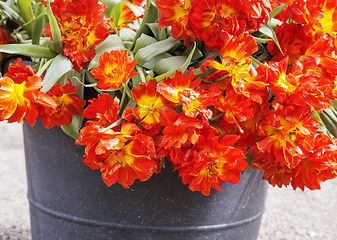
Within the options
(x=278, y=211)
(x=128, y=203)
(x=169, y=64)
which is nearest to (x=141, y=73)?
(x=169, y=64)

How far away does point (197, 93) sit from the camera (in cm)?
57

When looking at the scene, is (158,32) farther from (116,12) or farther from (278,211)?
(278,211)

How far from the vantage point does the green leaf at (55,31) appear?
646 mm

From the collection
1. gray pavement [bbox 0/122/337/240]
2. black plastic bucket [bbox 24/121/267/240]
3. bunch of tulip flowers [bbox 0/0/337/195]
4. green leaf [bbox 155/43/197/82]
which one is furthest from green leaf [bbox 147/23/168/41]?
gray pavement [bbox 0/122/337/240]

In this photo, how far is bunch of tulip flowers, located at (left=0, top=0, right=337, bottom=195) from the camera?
Answer: 22.9 inches

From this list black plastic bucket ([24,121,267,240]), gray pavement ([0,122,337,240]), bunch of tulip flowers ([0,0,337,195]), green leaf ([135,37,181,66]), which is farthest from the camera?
gray pavement ([0,122,337,240])

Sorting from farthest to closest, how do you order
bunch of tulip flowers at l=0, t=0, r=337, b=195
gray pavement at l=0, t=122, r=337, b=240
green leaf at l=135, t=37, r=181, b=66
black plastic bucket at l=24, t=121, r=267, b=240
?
gray pavement at l=0, t=122, r=337, b=240 → black plastic bucket at l=24, t=121, r=267, b=240 → green leaf at l=135, t=37, r=181, b=66 → bunch of tulip flowers at l=0, t=0, r=337, b=195

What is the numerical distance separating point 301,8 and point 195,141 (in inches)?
10.8

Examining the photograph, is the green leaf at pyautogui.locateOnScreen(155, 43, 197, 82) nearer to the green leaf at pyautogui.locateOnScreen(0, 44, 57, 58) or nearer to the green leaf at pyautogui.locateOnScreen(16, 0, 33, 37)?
the green leaf at pyautogui.locateOnScreen(0, 44, 57, 58)

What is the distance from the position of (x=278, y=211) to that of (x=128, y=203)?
123cm

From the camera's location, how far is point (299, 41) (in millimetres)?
696

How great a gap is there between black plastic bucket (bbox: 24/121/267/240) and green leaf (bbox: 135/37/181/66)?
197 millimetres

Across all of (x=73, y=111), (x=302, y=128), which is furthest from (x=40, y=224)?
(x=302, y=128)

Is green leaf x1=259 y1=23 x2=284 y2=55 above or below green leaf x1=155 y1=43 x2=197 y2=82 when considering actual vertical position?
above
